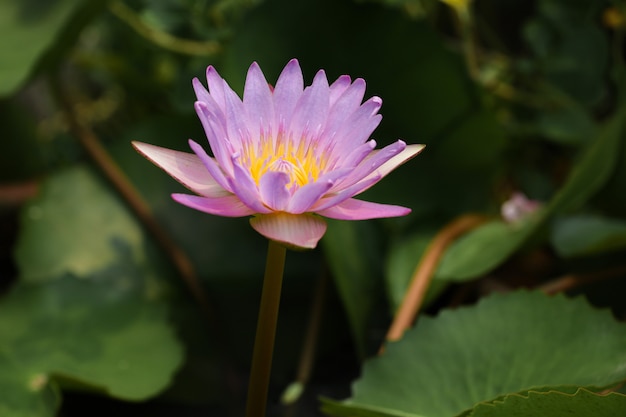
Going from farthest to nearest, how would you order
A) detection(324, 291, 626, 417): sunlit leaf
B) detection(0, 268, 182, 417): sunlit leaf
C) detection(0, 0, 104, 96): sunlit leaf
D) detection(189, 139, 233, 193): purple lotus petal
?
detection(0, 0, 104, 96): sunlit leaf
detection(0, 268, 182, 417): sunlit leaf
detection(324, 291, 626, 417): sunlit leaf
detection(189, 139, 233, 193): purple lotus petal

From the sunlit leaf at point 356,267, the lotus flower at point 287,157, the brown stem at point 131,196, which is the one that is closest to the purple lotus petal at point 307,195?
the lotus flower at point 287,157

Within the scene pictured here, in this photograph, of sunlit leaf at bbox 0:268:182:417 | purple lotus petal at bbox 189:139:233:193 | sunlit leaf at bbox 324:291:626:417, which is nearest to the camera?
purple lotus petal at bbox 189:139:233:193

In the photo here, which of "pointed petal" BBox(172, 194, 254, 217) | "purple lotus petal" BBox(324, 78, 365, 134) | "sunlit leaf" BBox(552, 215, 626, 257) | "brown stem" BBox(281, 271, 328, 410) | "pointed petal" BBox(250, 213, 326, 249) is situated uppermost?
"purple lotus petal" BBox(324, 78, 365, 134)

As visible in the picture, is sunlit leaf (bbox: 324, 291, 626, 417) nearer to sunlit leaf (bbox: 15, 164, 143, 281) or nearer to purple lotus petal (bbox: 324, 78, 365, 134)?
purple lotus petal (bbox: 324, 78, 365, 134)

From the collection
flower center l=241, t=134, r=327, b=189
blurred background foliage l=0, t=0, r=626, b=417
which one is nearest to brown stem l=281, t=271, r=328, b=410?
blurred background foliage l=0, t=0, r=626, b=417

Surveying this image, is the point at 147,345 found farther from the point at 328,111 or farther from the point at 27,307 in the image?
the point at 328,111

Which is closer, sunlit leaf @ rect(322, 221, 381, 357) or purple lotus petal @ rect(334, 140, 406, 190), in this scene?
purple lotus petal @ rect(334, 140, 406, 190)
